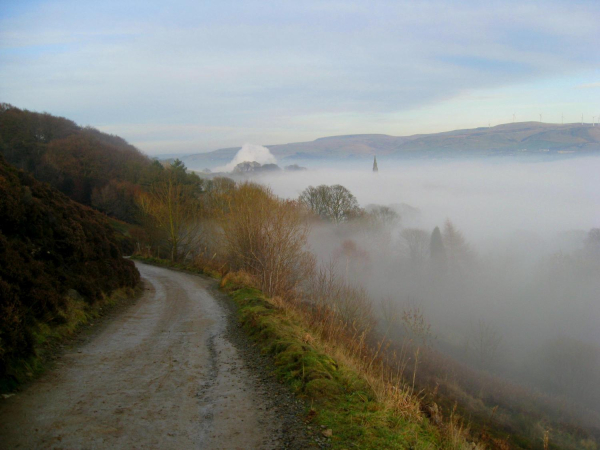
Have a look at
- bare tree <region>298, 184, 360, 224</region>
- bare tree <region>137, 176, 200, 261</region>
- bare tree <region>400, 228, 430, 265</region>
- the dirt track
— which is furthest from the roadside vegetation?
bare tree <region>400, 228, 430, 265</region>

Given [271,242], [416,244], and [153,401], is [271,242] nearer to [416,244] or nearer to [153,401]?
[153,401]

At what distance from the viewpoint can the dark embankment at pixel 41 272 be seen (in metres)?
6.50

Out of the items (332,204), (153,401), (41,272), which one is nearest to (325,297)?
(41,272)

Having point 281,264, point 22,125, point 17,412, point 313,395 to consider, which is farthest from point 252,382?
point 22,125

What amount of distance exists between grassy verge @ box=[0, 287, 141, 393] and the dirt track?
0.83 feet

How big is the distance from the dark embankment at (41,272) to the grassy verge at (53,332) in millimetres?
17

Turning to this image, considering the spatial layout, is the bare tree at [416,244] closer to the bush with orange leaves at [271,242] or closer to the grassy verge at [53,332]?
the bush with orange leaves at [271,242]

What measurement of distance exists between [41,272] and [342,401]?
27.0ft

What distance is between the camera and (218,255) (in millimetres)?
29453

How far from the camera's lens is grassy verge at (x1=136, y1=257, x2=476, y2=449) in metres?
5.16

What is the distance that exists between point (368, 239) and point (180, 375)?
60220 mm

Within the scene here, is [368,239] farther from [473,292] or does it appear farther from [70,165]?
[70,165]

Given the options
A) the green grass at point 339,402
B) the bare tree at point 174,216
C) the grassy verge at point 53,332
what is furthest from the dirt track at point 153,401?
the bare tree at point 174,216

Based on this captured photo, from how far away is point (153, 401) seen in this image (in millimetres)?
5766
